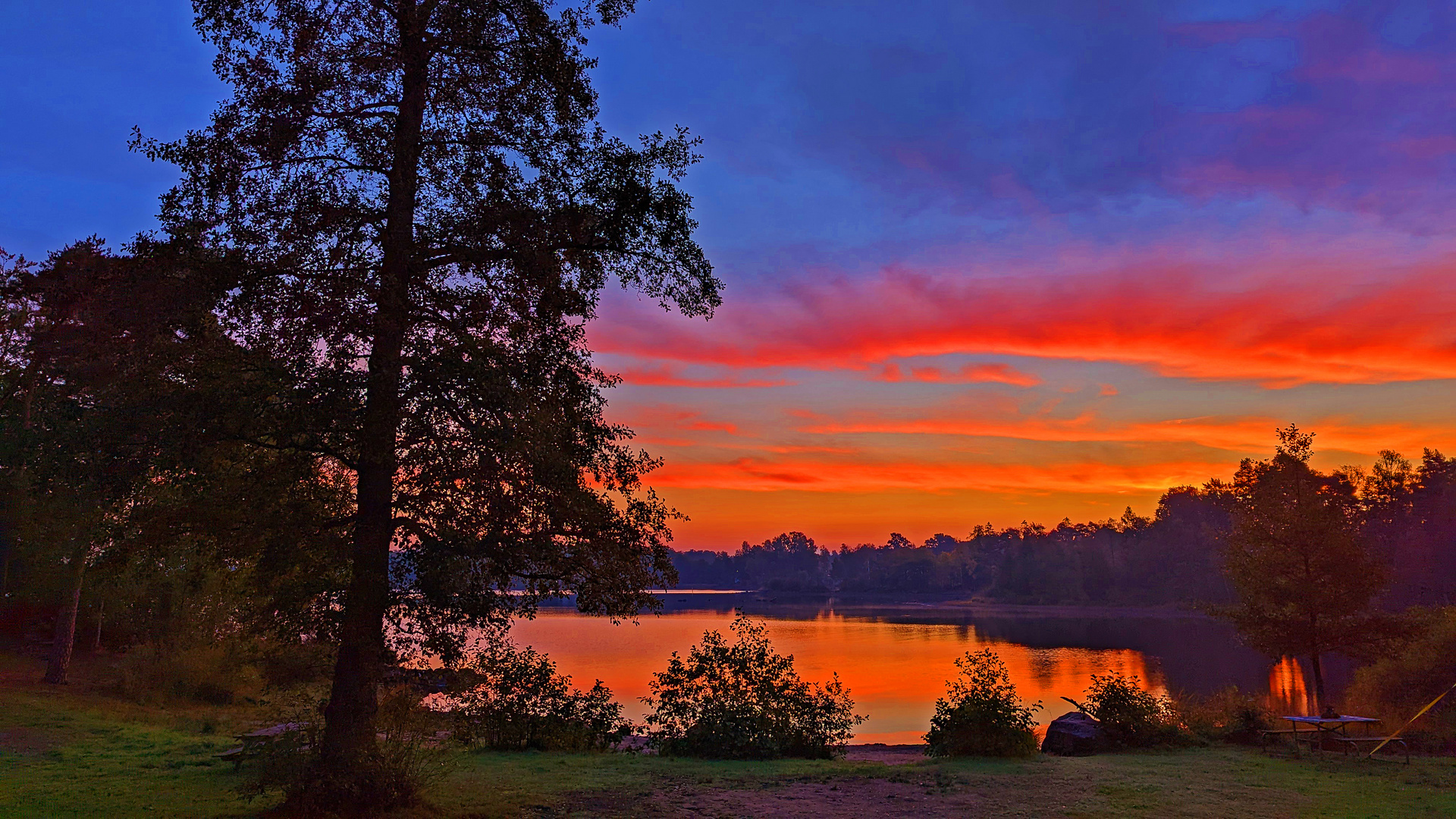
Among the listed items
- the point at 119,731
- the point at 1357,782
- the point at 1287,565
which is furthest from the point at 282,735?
the point at 1287,565

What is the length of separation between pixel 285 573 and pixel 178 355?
120 inches

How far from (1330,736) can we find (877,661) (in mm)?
48613

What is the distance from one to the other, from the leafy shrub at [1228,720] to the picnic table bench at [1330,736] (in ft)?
2.80

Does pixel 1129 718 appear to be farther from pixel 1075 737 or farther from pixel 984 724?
pixel 984 724

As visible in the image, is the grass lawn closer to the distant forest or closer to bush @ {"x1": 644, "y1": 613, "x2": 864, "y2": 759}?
bush @ {"x1": 644, "y1": 613, "x2": 864, "y2": 759}

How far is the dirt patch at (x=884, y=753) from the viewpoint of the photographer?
20531 millimetres

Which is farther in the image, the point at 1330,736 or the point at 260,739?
the point at 1330,736

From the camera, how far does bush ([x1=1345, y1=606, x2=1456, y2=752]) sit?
2577 cm

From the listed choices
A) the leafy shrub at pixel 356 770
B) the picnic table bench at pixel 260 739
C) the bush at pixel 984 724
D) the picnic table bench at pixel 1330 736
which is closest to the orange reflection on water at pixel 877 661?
the bush at pixel 984 724

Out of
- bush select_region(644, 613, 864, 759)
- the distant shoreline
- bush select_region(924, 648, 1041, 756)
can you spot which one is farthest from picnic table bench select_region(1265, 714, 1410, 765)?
the distant shoreline

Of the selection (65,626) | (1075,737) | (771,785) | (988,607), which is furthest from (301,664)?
(988,607)

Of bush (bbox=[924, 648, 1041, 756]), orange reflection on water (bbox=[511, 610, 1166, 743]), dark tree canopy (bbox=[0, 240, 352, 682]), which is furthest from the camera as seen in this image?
orange reflection on water (bbox=[511, 610, 1166, 743])

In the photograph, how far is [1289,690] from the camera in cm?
4394

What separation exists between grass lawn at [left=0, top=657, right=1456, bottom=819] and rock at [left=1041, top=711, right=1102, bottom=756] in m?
1.04
